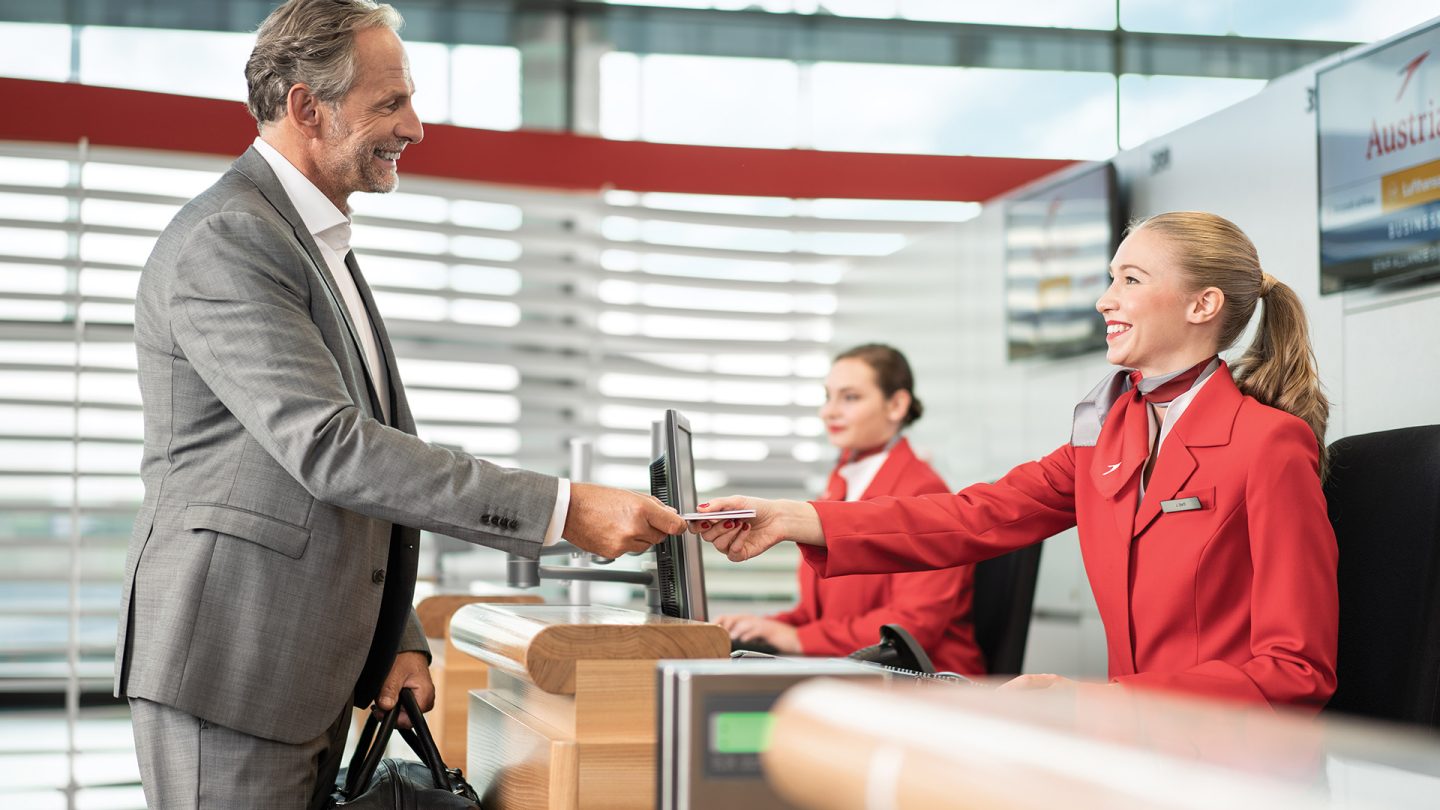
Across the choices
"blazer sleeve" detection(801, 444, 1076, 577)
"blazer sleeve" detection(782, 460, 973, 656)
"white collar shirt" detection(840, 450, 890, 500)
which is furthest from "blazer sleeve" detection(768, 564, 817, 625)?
"blazer sleeve" detection(801, 444, 1076, 577)

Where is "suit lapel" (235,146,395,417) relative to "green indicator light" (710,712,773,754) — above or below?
above

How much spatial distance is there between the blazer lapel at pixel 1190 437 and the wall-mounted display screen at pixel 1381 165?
2.84 feet

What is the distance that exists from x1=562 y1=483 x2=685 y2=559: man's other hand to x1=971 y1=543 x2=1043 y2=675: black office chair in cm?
173

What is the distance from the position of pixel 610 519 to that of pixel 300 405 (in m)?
0.49

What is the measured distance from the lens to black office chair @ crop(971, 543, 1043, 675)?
3.54 meters

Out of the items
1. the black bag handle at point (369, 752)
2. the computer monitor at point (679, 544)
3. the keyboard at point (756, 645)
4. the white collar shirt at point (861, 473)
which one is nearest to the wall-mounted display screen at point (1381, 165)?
the white collar shirt at point (861, 473)

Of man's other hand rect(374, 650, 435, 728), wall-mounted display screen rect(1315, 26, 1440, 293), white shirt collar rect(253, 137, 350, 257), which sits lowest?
man's other hand rect(374, 650, 435, 728)

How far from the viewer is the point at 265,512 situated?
76.5 inches

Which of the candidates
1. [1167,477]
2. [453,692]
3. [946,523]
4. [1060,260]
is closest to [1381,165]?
[1167,477]

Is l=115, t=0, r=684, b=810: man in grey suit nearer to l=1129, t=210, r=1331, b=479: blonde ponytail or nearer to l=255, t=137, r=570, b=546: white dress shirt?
l=255, t=137, r=570, b=546: white dress shirt

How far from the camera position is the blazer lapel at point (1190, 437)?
2.24m

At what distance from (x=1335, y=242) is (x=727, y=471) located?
330 centimetres

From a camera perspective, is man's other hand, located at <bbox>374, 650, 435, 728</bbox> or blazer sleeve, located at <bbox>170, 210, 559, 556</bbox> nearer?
blazer sleeve, located at <bbox>170, 210, 559, 556</bbox>

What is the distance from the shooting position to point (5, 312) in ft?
16.9
